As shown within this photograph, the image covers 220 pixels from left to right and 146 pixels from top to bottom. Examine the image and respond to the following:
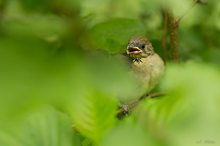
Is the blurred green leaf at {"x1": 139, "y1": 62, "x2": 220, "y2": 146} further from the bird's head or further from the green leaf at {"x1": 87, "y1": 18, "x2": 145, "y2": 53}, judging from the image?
the bird's head

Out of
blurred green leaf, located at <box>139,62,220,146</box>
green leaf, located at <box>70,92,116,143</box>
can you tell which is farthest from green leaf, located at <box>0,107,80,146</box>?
blurred green leaf, located at <box>139,62,220,146</box>

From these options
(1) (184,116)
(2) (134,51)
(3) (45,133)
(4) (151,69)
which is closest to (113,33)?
(3) (45,133)

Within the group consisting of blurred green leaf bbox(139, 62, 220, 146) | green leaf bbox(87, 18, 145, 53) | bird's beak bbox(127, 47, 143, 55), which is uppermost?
bird's beak bbox(127, 47, 143, 55)

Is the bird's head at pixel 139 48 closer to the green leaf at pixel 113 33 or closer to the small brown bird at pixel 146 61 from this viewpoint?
the small brown bird at pixel 146 61

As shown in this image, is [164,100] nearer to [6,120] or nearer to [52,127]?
[6,120]

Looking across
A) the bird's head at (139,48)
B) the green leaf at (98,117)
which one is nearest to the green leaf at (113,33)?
the green leaf at (98,117)

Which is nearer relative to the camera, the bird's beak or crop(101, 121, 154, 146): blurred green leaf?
crop(101, 121, 154, 146): blurred green leaf

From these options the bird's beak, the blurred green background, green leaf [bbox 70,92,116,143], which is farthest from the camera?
the bird's beak

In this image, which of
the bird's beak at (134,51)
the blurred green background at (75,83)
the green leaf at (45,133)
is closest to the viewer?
the blurred green background at (75,83)

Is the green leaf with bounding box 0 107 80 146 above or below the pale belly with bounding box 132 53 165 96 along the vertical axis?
below

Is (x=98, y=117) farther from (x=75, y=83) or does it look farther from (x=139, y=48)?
(x=139, y=48)
